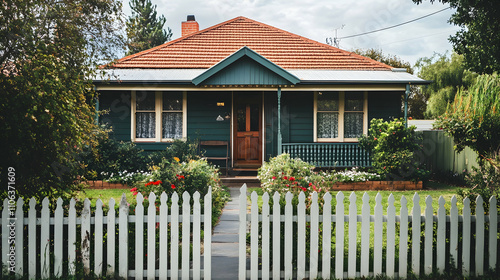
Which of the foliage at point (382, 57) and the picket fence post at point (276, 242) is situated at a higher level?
the foliage at point (382, 57)

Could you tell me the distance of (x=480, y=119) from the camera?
10.4 metres

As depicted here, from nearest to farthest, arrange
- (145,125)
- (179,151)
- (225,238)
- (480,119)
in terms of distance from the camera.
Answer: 1. (225,238)
2. (480,119)
3. (179,151)
4. (145,125)

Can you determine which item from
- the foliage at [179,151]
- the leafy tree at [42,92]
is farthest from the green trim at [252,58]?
the leafy tree at [42,92]

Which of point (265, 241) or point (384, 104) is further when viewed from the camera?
point (384, 104)

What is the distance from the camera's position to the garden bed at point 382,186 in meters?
11.5

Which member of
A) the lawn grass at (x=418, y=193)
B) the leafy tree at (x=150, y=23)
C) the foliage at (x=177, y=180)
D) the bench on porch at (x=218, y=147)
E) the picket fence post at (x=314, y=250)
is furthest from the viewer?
the leafy tree at (x=150, y=23)

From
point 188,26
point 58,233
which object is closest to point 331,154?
point 188,26

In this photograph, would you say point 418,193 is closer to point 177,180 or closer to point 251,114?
point 251,114

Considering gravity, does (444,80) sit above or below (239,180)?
above

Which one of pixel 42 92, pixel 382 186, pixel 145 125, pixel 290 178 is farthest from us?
pixel 145 125

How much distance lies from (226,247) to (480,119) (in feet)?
25.9

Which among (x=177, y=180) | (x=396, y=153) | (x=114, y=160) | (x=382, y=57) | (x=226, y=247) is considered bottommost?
(x=226, y=247)

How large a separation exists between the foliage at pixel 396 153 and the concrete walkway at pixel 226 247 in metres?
5.20

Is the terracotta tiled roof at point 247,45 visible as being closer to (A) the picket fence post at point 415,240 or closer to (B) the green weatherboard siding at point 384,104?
(B) the green weatherboard siding at point 384,104
